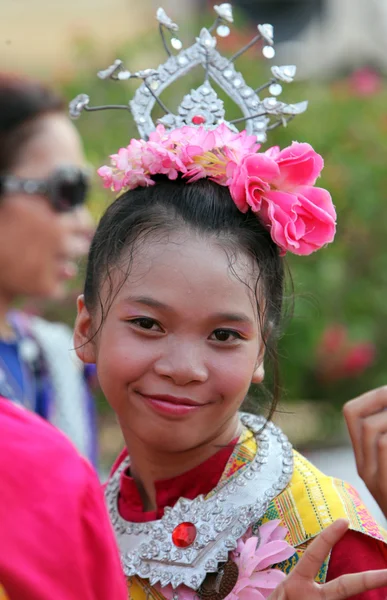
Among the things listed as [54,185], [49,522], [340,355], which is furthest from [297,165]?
[340,355]

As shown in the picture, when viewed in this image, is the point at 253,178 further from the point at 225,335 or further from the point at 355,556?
the point at 355,556

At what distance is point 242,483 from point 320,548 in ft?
1.30

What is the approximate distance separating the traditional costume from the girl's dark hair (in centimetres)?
3

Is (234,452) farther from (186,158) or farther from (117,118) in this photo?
(117,118)

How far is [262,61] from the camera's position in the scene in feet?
19.8

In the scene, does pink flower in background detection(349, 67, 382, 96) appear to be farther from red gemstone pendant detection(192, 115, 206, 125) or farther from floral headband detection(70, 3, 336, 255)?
red gemstone pendant detection(192, 115, 206, 125)

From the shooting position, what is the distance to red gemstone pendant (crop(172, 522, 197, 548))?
1.92 m

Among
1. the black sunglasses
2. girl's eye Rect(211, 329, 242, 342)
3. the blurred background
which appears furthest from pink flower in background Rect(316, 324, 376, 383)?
girl's eye Rect(211, 329, 242, 342)

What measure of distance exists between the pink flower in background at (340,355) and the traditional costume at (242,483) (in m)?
3.42

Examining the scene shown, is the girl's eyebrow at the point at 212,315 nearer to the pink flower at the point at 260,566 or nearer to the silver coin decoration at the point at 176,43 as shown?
the pink flower at the point at 260,566

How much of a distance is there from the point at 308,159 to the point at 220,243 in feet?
0.86

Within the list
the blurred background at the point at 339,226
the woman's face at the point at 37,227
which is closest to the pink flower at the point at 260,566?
the woman's face at the point at 37,227

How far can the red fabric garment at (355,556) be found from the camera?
1.79 metres

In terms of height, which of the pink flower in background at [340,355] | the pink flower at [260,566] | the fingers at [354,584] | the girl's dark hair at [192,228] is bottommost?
the pink flower at [260,566]
